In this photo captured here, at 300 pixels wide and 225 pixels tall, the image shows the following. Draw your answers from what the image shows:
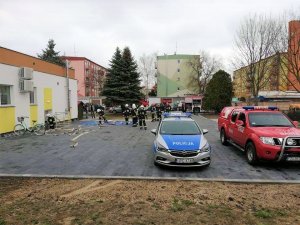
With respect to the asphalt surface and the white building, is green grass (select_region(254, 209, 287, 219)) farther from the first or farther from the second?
the white building

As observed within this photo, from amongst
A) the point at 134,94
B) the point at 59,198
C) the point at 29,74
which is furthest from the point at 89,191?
the point at 134,94

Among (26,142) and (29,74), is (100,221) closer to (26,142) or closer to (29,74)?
(26,142)

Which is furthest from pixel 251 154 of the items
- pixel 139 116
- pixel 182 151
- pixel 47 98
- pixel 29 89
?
pixel 47 98

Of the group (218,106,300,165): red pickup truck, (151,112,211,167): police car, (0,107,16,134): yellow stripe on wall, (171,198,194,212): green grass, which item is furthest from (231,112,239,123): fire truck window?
(0,107,16,134): yellow stripe on wall

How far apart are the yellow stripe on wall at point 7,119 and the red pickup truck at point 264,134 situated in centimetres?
1182

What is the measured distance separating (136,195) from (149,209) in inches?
33.4

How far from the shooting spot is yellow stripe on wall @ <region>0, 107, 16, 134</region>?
15.7 metres

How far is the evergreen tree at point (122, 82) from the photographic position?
40.8m

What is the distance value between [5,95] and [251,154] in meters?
14.0

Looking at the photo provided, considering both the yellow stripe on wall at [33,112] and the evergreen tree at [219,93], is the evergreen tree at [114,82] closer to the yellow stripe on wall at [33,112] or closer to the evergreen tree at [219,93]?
the evergreen tree at [219,93]

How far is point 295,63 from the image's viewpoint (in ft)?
76.7

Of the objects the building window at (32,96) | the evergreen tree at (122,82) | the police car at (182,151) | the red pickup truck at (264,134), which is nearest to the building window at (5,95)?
the building window at (32,96)

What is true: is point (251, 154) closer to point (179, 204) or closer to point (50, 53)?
point (179, 204)

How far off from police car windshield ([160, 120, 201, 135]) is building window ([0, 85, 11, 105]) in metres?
10.7
